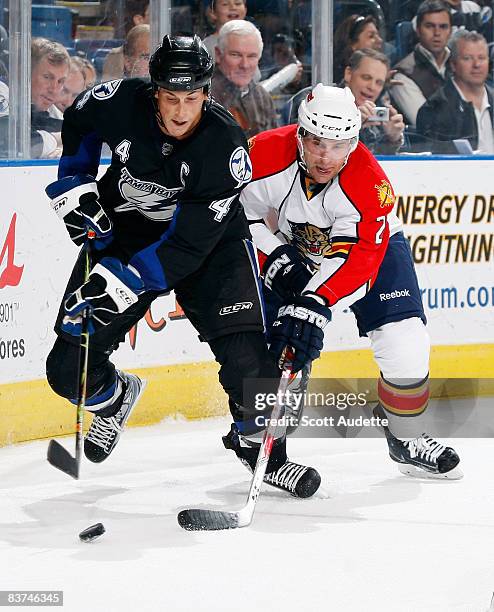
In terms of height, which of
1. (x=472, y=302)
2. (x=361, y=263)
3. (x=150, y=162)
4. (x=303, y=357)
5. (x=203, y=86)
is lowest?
(x=472, y=302)


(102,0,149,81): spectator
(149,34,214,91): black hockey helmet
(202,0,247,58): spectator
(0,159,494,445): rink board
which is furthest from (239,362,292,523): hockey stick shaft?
(202,0,247,58): spectator

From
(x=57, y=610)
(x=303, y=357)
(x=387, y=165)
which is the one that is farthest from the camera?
(x=387, y=165)

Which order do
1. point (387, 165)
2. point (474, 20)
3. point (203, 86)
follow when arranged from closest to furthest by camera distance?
point (203, 86), point (387, 165), point (474, 20)

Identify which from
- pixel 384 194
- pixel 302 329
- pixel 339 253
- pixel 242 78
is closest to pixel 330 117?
pixel 384 194

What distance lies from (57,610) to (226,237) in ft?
4.66

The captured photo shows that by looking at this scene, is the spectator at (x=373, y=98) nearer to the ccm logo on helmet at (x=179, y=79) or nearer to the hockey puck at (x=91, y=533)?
the ccm logo on helmet at (x=179, y=79)

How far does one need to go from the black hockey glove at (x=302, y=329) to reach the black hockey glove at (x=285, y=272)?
198 mm

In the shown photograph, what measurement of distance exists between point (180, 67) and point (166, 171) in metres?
0.33

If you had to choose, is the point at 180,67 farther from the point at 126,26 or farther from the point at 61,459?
the point at 126,26

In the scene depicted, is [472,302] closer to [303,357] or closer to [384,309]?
[384,309]

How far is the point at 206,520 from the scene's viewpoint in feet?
11.4

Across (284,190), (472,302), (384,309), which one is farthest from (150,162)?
(472,302)

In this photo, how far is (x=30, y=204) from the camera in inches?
184

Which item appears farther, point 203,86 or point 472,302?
point 472,302
